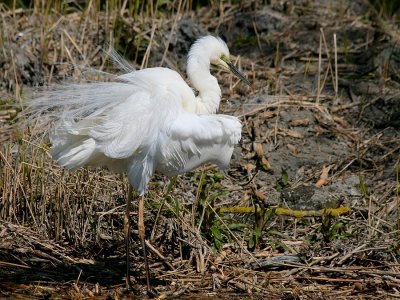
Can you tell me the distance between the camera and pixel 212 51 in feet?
20.9

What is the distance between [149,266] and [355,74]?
11.8 ft

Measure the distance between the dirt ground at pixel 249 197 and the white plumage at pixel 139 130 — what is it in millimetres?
593

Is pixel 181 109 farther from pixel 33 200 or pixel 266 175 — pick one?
pixel 266 175

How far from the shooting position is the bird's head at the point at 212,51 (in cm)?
625

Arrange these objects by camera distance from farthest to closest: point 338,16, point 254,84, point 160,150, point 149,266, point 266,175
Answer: point 338,16 < point 254,84 < point 266,175 < point 149,266 < point 160,150

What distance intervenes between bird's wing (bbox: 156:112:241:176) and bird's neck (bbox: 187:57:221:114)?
1.22 feet

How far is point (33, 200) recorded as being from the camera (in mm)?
6305

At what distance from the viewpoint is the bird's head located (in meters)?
6.25

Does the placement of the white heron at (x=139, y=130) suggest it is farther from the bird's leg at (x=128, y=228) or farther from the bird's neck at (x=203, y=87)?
the bird's neck at (x=203, y=87)

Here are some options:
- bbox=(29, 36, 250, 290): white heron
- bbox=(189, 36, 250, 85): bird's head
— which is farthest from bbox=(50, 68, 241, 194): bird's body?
bbox=(189, 36, 250, 85): bird's head

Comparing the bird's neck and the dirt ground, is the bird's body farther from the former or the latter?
the dirt ground

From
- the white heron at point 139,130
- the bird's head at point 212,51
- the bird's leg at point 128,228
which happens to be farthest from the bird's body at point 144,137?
the bird's head at point 212,51

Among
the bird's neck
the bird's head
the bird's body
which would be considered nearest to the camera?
the bird's body

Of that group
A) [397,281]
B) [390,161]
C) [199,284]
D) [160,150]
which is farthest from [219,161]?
[390,161]
